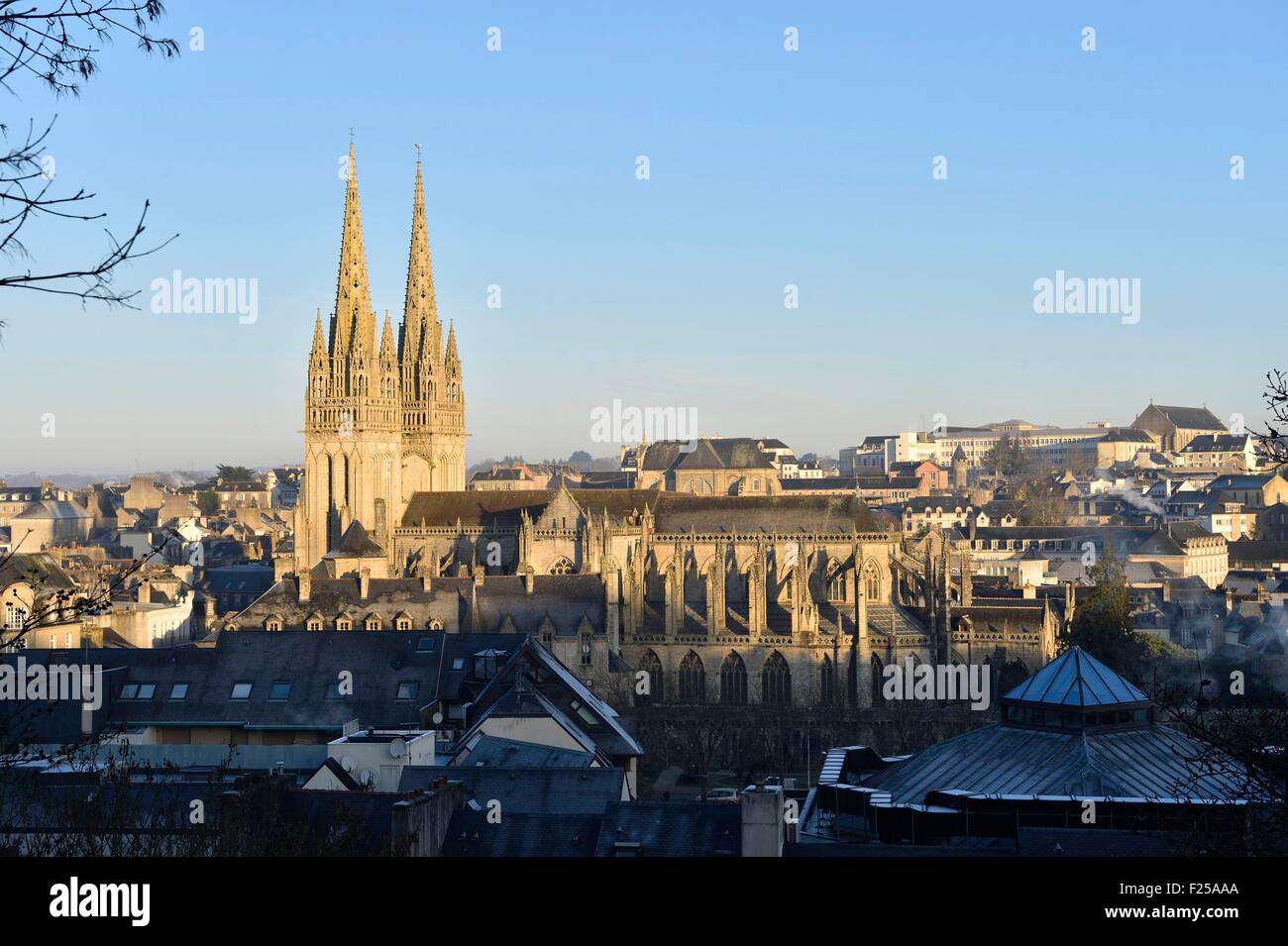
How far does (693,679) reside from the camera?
237 feet

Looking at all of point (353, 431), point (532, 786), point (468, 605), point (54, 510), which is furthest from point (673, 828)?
point (54, 510)

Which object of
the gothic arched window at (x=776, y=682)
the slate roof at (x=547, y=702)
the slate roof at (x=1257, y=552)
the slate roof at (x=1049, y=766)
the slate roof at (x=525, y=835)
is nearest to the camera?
the slate roof at (x=525, y=835)

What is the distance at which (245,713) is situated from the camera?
173 feet

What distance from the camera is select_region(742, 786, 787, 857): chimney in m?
33.4

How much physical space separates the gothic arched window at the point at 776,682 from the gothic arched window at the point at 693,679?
2619mm

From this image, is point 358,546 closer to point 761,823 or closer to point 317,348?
point 317,348

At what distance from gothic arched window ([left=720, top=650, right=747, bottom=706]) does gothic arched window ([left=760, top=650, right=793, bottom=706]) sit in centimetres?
89

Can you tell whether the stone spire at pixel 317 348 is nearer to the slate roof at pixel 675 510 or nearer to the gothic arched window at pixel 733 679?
the slate roof at pixel 675 510

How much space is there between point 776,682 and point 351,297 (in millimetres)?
42354

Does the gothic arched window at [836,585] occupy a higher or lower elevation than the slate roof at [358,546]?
lower

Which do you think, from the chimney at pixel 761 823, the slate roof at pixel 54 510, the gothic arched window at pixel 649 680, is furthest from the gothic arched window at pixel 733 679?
the slate roof at pixel 54 510

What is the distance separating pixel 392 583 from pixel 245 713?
22386mm

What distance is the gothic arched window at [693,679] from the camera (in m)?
72.1
